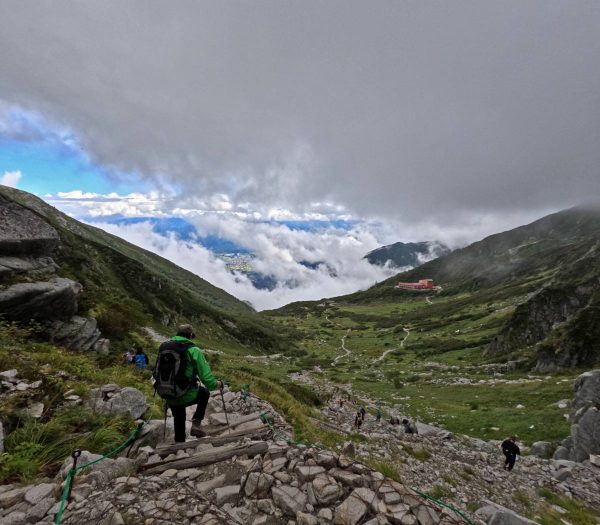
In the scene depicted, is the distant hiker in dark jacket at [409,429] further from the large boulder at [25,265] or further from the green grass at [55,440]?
the large boulder at [25,265]

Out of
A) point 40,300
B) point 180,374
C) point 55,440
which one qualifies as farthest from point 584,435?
point 40,300

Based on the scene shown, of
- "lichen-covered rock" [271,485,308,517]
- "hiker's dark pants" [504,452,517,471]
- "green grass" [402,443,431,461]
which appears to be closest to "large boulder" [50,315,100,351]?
"lichen-covered rock" [271,485,308,517]

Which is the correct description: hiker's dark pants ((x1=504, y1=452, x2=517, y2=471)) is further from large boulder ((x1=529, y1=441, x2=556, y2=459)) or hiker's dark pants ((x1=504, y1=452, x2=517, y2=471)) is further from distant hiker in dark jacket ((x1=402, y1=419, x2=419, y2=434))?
distant hiker in dark jacket ((x1=402, y1=419, x2=419, y2=434))

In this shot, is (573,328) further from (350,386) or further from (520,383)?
(350,386)

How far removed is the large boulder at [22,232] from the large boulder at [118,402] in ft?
44.1

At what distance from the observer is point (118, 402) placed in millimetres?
10078

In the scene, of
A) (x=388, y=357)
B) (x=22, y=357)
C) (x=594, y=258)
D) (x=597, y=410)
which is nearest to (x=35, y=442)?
(x=22, y=357)

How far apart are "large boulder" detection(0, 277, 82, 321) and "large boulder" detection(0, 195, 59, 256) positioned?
116 inches

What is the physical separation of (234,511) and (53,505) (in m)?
3.48

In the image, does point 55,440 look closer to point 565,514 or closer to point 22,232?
point 22,232

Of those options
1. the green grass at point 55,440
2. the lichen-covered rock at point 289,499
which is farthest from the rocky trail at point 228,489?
the green grass at point 55,440

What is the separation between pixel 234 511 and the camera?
21.0ft

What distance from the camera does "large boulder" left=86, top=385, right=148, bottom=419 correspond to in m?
9.86

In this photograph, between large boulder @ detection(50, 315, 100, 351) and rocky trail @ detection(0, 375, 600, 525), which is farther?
large boulder @ detection(50, 315, 100, 351)
